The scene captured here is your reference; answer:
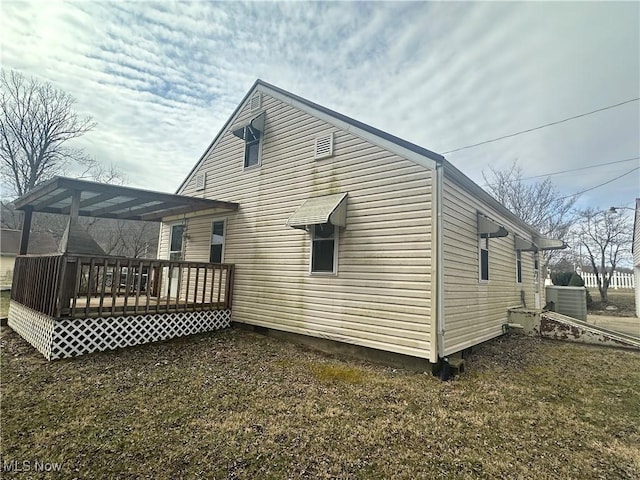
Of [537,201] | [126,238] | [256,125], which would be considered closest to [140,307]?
[256,125]

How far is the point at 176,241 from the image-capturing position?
10734mm

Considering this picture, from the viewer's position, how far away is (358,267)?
6176 millimetres

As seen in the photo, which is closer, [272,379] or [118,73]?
[272,379]

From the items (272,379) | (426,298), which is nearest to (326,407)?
(272,379)

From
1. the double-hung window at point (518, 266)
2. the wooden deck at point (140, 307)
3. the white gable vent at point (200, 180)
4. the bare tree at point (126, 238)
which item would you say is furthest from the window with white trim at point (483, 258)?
the bare tree at point (126, 238)

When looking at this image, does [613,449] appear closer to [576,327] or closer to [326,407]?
[326,407]

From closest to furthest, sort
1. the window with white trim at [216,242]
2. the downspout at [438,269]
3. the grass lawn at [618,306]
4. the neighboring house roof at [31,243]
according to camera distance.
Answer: the downspout at [438,269] < the window with white trim at [216,242] < the grass lawn at [618,306] < the neighboring house roof at [31,243]

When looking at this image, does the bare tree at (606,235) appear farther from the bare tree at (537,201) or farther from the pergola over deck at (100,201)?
the pergola over deck at (100,201)

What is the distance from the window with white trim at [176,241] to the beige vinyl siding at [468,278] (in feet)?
27.1

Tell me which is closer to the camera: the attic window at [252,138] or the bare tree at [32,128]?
the attic window at [252,138]

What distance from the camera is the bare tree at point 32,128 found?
21.0 meters

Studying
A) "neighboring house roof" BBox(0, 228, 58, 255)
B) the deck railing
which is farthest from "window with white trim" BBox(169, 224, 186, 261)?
"neighboring house roof" BBox(0, 228, 58, 255)

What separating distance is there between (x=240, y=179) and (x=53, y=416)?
665 cm

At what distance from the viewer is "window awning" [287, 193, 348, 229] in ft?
20.0
